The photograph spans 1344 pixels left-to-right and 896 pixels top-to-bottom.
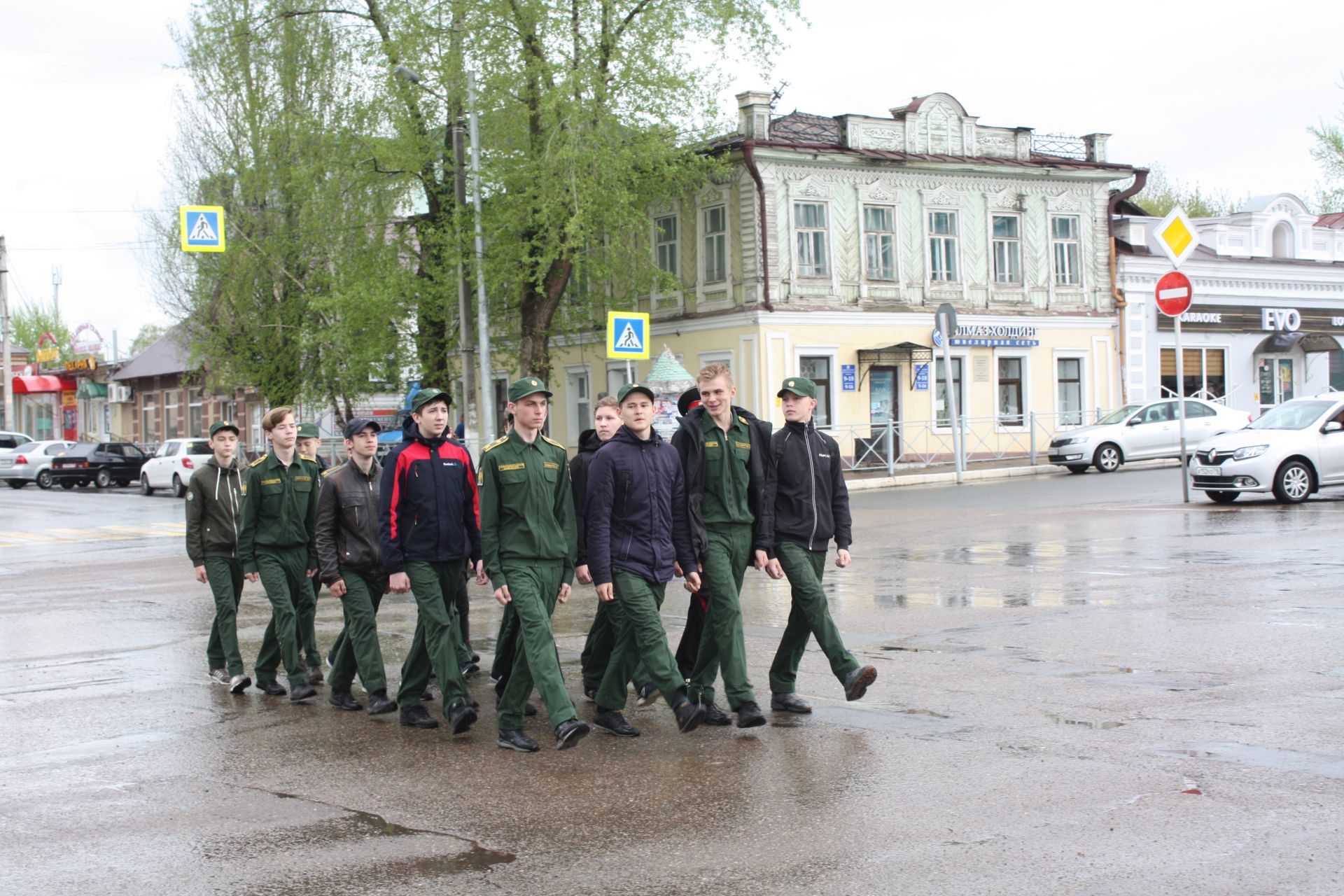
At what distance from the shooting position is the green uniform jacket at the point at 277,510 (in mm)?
9180

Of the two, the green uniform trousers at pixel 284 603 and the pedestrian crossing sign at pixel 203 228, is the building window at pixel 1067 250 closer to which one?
the pedestrian crossing sign at pixel 203 228

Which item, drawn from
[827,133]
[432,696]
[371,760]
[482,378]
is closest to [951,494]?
[482,378]

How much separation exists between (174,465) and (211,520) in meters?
30.6

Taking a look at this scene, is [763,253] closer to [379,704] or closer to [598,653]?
[598,653]

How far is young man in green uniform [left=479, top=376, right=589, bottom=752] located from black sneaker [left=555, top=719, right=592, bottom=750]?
13cm

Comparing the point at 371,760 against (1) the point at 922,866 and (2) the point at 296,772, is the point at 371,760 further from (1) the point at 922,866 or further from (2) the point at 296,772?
(1) the point at 922,866

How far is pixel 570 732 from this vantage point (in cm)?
694

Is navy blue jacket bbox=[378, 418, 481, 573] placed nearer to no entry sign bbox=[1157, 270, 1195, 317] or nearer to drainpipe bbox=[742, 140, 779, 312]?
no entry sign bbox=[1157, 270, 1195, 317]

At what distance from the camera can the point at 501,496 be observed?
24.1 feet

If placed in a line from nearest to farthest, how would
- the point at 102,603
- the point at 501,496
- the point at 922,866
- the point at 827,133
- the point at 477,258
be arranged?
the point at 922,866 < the point at 501,496 < the point at 102,603 < the point at 477,258 < the point at 827,133

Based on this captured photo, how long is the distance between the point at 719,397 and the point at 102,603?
8680mm

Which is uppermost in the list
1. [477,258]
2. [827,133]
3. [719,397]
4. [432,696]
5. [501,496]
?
[827,133]

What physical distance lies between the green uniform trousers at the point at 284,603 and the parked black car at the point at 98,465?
39154mm

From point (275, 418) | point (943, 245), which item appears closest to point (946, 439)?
point (943, 245)
